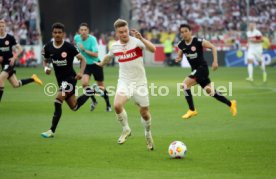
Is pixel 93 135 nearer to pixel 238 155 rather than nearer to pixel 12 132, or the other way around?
pixel 12 132

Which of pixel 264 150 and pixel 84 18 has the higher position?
pixel 264 150

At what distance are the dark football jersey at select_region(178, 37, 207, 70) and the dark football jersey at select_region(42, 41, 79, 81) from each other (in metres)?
3.67

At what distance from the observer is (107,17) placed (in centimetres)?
5281

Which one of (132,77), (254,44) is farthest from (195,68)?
(254,44)

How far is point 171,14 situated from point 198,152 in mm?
40291

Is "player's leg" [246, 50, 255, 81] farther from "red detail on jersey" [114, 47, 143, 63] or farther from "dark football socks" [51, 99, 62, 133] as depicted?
"red detail on jersey" [114, 47, 143, 63]

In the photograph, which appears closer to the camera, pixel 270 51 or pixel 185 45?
pixel 185 45

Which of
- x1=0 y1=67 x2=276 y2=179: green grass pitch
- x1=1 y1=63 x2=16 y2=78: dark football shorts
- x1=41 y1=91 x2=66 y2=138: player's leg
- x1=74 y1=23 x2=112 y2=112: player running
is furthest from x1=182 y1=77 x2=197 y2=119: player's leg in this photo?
x1=1 y1=63 x2=16 y2=78: dark football shorts

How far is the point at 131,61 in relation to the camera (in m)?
12.7

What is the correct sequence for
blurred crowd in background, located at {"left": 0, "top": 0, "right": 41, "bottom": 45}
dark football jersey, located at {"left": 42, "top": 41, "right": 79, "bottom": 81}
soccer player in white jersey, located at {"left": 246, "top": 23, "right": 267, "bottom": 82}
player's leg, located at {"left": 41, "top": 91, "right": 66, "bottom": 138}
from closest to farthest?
player's leg, located at {"left": 41, "top": 91, "right": 66, "bottom": 138}
dark football jersey, located at {"left": 42, "top": 41, "right": 79, "bottom": 81}
soccer player in white jersey, located at {"left": 246, "top": 23, "right": 267, "bottom": 82}
blurred crowd in background, located at {"left": 0, "top": 0, "right": 41, "bottom": 45}

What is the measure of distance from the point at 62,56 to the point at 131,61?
8.51ft

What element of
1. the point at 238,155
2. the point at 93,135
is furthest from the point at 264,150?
the point at 93,135

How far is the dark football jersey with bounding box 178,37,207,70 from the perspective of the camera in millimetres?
17469

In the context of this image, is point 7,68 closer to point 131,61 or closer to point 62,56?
point 62,56
